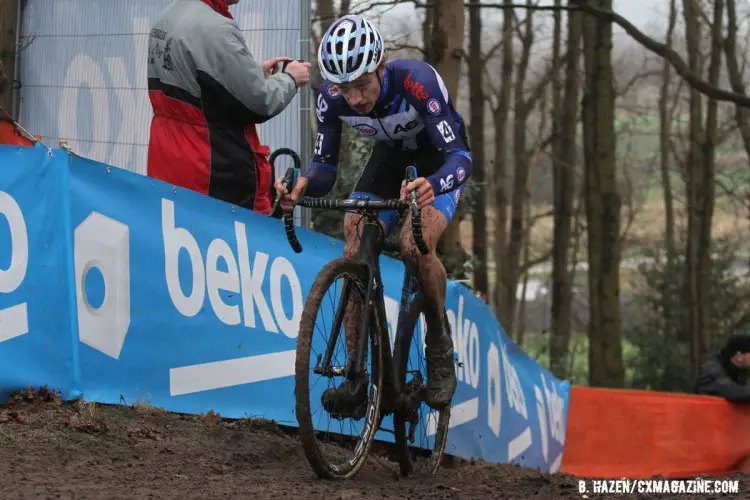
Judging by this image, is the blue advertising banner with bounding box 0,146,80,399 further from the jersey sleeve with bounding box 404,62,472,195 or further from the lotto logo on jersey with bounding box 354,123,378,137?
the jersey sleeve with bounding box 404,62,472,195

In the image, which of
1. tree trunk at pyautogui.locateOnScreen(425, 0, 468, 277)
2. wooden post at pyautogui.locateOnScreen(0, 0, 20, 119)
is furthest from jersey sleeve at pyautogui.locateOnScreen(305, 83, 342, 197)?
tree trunk at pyautogui.locateOnScreen(425, 0, 468, 277)

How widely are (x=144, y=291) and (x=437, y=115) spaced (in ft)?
6.32

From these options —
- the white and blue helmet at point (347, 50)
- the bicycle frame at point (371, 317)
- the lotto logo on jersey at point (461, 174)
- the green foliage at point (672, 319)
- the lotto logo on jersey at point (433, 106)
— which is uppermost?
the white and blue helmet at point (347, 50)

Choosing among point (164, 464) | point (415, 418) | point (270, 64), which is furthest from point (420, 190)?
point (270, 64)

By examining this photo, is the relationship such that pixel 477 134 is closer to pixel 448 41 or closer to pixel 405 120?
pixel 448 41

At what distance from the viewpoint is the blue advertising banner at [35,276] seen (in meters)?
6.02

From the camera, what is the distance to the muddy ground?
202 inches

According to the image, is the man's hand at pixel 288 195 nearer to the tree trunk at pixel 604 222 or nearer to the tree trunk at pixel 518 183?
the tree trunk at pixel 604 222

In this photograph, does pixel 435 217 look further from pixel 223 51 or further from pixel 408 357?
pixel 223 51

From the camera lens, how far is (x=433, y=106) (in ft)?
20.4

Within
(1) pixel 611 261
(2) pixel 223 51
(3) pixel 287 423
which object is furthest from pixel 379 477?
(1) pixel 611 261

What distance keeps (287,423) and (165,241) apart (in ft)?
4.85

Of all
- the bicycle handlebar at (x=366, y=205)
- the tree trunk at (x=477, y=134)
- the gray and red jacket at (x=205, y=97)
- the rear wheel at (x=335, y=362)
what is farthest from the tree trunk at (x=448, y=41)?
the tree trunk at (x=477, y=134)

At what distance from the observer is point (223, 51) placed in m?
7.36
